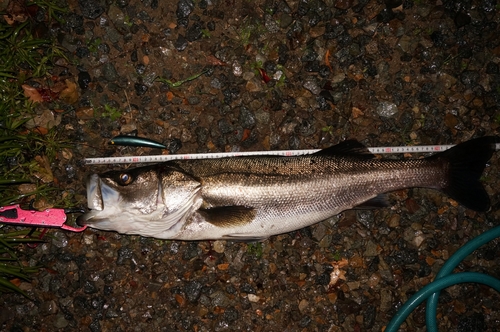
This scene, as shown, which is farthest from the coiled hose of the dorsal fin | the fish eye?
the fish eye

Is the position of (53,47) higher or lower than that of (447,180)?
higher

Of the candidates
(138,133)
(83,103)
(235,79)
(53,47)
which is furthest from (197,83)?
(53,47)

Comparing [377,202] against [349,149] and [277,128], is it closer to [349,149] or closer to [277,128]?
[349,149]

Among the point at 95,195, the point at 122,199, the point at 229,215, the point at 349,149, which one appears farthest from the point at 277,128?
the point at 95,195

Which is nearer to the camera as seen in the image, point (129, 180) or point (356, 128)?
point (129, 180)

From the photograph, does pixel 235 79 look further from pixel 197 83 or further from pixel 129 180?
pixel 129 180

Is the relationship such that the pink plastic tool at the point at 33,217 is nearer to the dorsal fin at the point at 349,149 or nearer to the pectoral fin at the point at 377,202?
the dorsal fin at the point at 349,149

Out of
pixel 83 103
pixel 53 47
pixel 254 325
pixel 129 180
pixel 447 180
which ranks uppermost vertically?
pixel 53 47
